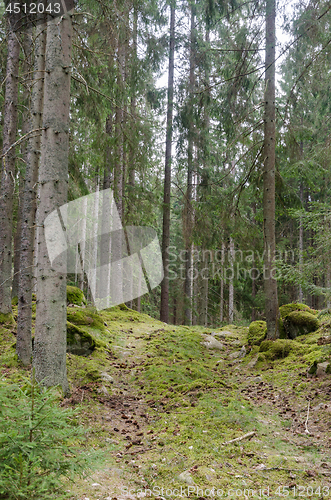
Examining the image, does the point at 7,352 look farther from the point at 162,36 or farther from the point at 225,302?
the point at 225,302

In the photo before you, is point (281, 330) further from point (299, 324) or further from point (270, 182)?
point (270, 182)

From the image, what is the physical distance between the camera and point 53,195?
14.5ft

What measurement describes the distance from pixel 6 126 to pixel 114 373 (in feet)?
17.1

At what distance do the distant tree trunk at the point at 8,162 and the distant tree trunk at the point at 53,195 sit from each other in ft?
6.30

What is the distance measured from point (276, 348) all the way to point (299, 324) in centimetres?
111

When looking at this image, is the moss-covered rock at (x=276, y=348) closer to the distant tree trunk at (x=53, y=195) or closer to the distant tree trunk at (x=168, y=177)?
the distant tree trunk at (x=53, y=195)

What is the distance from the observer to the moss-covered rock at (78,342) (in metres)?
6.51

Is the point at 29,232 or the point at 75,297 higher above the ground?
the point at 29,232

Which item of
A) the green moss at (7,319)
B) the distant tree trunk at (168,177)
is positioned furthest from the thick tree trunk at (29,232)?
the distant tree trunk at (168,177)

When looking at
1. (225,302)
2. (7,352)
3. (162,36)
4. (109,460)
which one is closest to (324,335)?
(109,460)

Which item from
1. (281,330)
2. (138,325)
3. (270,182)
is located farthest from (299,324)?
(138,325)

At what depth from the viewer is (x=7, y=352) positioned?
222 inches

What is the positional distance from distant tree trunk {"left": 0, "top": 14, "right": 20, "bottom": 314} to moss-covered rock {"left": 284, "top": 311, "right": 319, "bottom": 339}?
21.7 feet

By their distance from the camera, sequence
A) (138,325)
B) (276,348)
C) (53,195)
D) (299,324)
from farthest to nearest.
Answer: (138,325) → (299,324) → (276,348) → (53,195)
